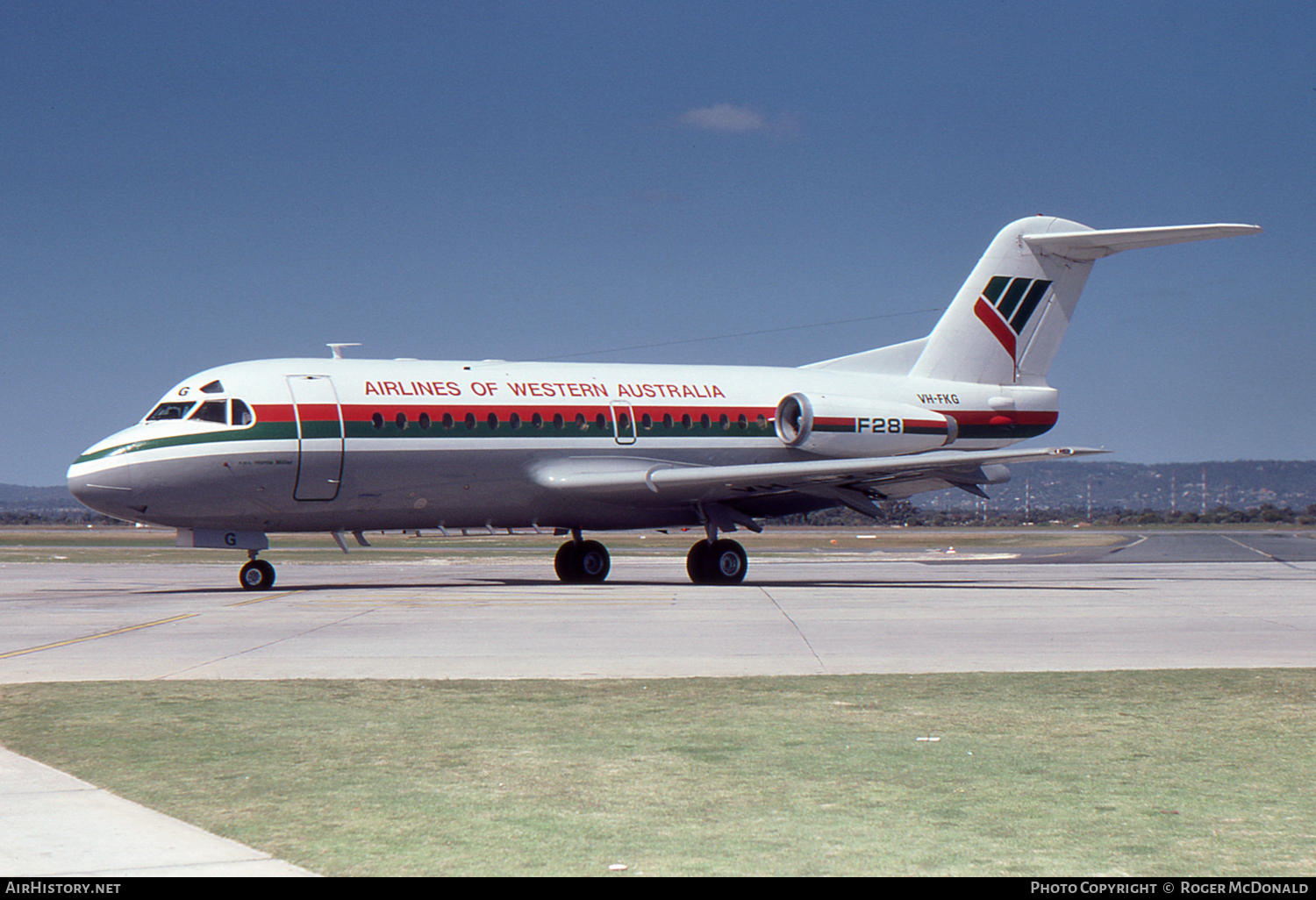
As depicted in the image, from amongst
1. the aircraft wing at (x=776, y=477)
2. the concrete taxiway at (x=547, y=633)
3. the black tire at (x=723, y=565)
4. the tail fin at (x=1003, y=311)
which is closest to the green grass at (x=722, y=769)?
the concrete taxiway at (x=547, y=633)

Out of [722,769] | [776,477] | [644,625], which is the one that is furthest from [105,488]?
[722,769]

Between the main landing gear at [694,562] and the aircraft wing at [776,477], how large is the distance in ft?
2.86

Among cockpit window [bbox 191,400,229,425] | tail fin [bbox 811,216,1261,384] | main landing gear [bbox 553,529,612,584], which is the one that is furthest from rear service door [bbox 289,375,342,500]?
tail fin [bbox 811,216,1261,384]

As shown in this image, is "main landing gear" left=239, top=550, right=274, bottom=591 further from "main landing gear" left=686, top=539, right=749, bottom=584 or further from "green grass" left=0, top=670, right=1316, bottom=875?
"green grass" left=0, top=670, right=1316, bottom=875

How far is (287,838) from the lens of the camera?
596 cm

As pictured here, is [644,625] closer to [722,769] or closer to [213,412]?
[722,769]

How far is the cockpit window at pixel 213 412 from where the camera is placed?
23531mm

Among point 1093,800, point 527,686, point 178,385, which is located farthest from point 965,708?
point 178,385

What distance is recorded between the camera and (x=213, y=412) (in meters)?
23.6

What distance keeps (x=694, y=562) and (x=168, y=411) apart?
11414mm

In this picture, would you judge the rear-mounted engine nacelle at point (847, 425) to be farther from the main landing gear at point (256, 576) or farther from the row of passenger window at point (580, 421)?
the main landing gear at point (256, 576)

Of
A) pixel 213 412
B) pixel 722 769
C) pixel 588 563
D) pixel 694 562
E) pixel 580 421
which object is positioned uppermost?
pixel 213 412

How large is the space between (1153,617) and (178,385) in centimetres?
1828

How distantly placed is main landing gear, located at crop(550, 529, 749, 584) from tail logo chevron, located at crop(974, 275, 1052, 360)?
29.6ft
